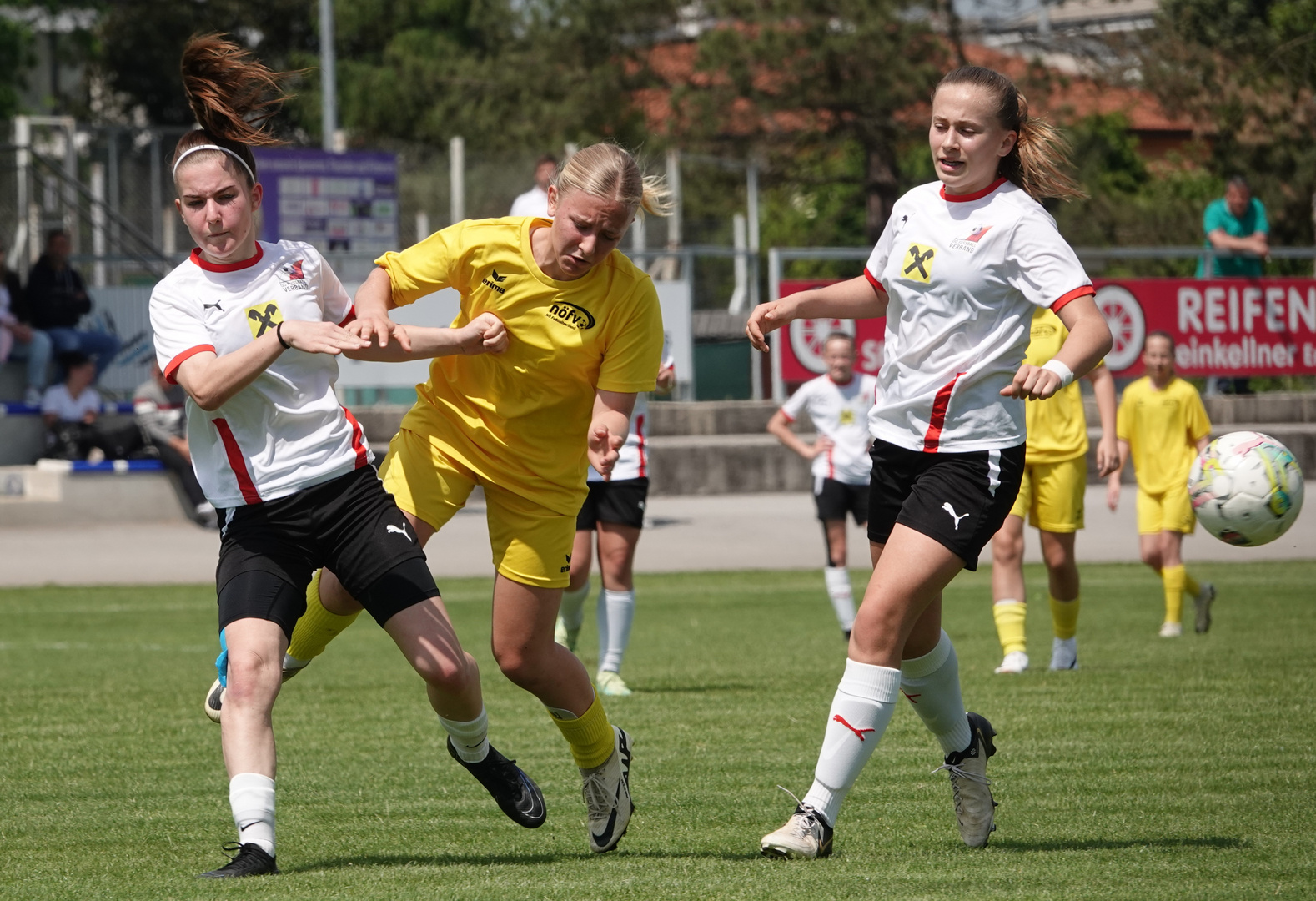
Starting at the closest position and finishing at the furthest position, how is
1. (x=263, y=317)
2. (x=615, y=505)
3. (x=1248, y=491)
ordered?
(x=263, y=317)
(x=1248, y=491)
(x=615, y=505)

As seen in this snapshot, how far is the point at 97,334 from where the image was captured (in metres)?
20.2

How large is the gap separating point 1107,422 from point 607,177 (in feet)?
17.8

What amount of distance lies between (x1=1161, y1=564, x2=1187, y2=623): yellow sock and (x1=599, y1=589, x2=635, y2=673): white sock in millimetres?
4346

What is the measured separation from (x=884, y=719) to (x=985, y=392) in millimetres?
985

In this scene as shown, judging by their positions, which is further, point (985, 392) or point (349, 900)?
point (985, 392)

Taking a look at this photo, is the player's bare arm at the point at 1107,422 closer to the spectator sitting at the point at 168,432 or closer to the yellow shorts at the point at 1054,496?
the yellow shorts at the point at 1054,496

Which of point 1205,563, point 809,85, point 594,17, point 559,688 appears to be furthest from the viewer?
point 594,17

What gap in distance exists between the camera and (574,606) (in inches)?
373

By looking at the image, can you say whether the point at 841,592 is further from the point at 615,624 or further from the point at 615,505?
the point at 615,505

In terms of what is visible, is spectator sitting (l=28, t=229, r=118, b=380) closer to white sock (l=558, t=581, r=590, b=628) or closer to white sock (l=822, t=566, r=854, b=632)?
white sock (l=822, t=566, r=854, b=632)

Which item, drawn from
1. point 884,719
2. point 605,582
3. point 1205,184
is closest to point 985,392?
point 884,719

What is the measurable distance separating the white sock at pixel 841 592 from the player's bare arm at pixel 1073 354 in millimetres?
6780

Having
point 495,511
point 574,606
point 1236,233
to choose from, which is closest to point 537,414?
point 495,511

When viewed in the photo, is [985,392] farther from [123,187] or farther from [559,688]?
[123,187]
